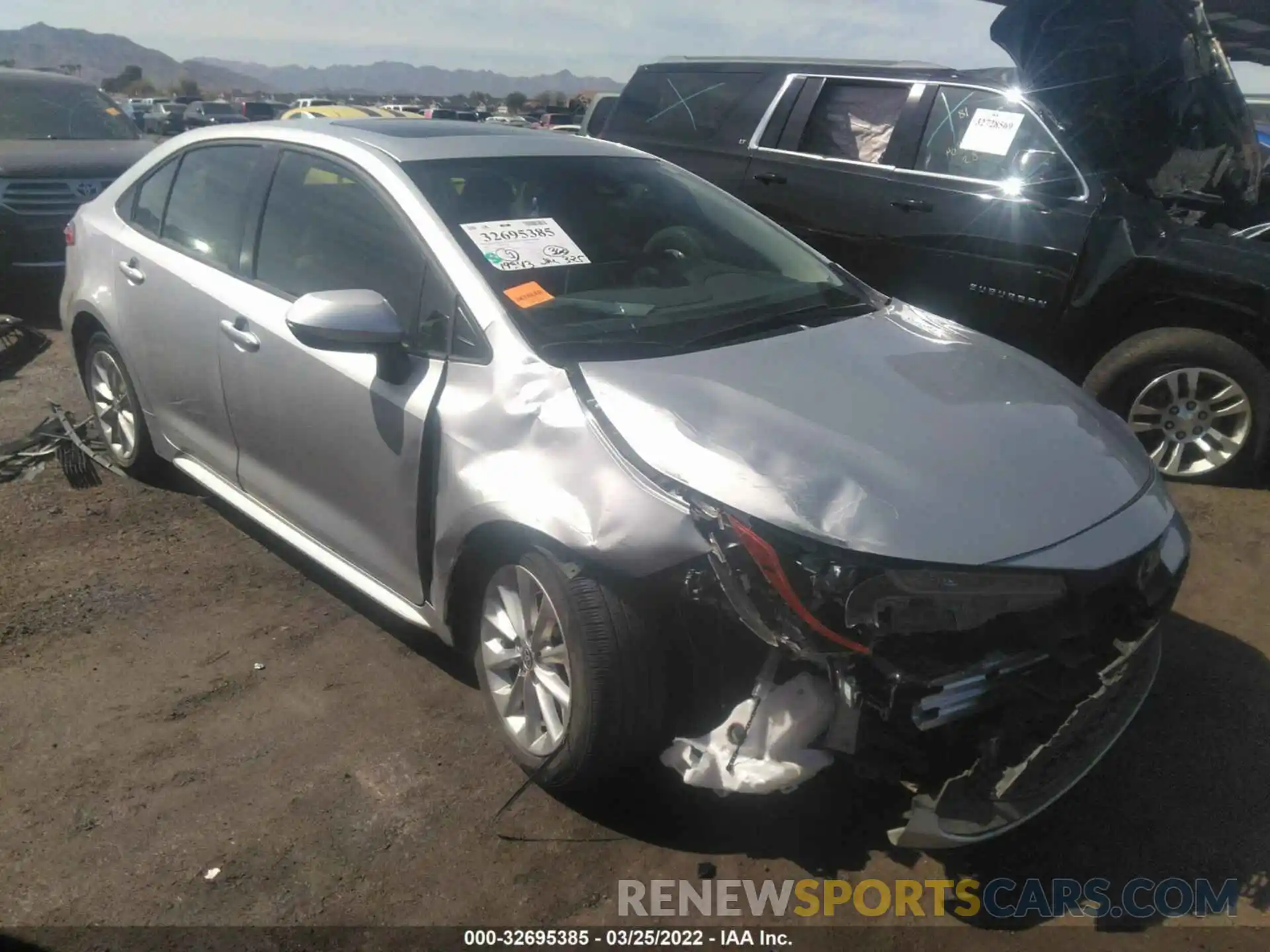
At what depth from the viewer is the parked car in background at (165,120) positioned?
3375cm

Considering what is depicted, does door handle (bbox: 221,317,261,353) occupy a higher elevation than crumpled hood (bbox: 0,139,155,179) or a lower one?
higher

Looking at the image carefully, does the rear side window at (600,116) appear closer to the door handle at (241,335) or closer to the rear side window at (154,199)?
the rear side window at (154,199)

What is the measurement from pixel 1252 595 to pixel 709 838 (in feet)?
8.36

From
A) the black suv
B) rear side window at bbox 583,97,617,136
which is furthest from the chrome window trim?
rear side window at bbox 583,97,617,136

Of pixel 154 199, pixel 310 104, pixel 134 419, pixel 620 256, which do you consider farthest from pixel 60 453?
pixel 310 104

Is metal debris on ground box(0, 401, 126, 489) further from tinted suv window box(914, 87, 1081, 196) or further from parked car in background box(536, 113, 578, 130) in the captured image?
parked car in background box(536, 113, 578, 130)

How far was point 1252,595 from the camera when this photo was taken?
12.9 feet

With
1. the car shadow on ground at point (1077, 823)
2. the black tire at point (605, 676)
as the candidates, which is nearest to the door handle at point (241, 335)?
the black tire at point (605, 676)

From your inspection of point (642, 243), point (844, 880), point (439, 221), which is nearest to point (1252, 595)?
point (844, 880)

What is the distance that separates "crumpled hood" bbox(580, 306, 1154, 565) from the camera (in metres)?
2.27

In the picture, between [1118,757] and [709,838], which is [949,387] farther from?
[709,838]

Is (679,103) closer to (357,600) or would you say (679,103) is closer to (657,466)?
(357,600)

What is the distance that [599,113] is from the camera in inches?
299

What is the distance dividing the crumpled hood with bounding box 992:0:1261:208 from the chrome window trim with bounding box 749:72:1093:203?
17 centimetres
